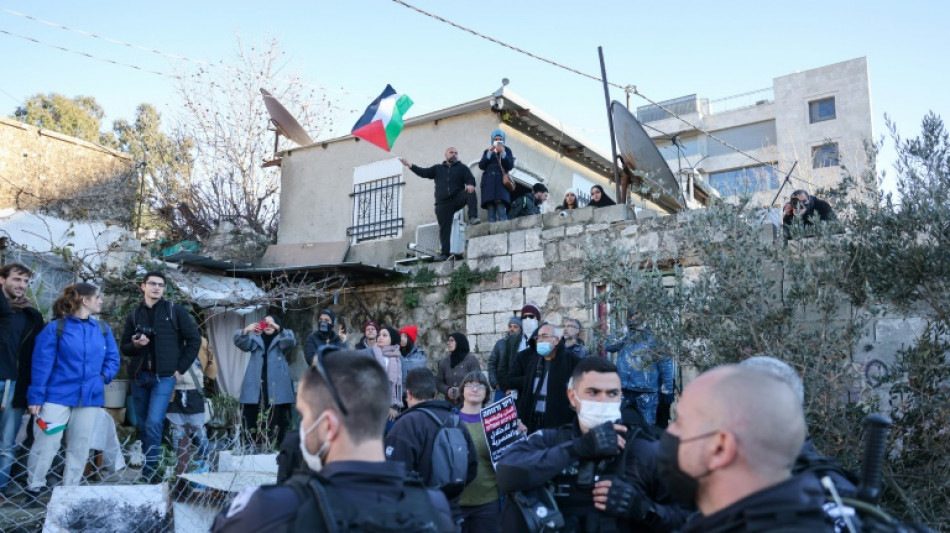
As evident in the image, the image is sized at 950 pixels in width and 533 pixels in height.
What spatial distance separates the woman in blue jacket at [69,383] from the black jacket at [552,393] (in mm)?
3607

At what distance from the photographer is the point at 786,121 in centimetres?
3803

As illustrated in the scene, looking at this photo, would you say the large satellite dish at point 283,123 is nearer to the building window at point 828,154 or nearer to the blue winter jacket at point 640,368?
the building window at point 828,154

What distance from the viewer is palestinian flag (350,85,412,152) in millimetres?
11078

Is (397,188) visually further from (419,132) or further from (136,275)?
(136,275)

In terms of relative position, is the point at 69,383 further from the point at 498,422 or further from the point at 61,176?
the point at 61,176

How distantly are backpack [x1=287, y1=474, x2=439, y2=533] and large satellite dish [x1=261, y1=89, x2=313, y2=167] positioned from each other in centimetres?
1341

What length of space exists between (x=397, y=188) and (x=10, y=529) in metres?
9.19

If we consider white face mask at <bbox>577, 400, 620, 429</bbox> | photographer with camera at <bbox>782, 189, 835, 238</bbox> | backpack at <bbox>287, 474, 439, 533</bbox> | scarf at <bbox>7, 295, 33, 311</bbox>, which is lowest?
backpack at <bbox>287, 474, 439, 533</bbox>

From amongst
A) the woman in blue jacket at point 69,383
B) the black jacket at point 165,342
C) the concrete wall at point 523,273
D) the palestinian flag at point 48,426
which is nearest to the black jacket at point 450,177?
the concrete wall at point 523,273

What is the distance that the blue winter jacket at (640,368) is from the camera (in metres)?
5.81

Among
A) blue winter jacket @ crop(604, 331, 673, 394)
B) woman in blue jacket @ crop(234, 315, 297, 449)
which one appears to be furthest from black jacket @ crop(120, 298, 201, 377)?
blue winter jacket @ crop(604, 331, 673, 394)

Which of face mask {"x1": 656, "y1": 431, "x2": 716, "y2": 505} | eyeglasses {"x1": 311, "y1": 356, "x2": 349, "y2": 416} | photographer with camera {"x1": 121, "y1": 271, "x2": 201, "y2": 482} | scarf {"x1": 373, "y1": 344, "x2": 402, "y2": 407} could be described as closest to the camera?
face mask {"x1": 656, "y1": 431, "x2": 716, "y2": 505}

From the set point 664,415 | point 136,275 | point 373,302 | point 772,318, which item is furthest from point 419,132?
point 772,318

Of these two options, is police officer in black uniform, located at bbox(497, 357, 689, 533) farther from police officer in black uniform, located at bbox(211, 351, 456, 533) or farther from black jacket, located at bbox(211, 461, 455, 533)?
black jacket, located at bbox(211, 461, 455, 533)
